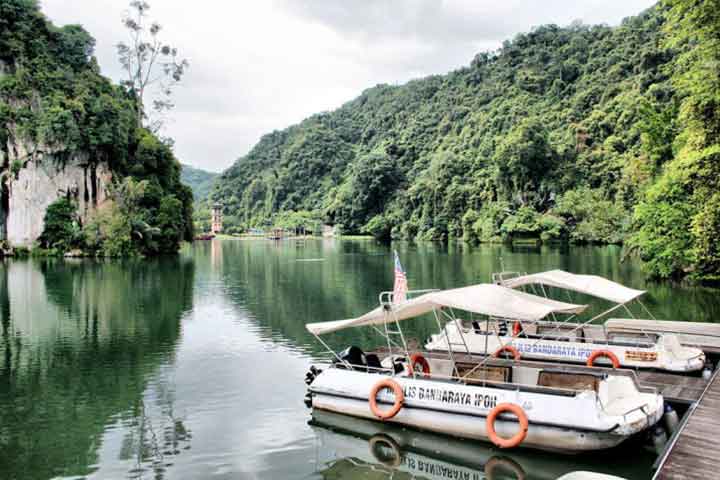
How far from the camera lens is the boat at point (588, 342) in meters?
15.5

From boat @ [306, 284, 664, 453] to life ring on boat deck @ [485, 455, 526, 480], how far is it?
280 mm

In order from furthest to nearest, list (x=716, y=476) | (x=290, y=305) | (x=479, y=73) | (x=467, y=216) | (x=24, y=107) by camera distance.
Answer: (x=479, y=73) → (x=467, y=216) → (x=24, y=107) → (x=290, y=305) → (x=716, y=476)

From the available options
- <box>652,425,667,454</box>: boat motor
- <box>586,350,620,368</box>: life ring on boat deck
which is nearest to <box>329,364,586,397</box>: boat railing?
<box>652,425,667,454</box>: boat motor

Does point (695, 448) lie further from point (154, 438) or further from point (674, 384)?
point (154, 438)

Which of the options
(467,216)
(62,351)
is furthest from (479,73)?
(62,351)

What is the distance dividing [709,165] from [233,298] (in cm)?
2690

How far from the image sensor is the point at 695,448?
942 centimetres

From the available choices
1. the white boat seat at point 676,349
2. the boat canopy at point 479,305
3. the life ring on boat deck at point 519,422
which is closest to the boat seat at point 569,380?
the boat canopy at point 479,305

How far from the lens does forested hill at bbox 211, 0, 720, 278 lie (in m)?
74.4

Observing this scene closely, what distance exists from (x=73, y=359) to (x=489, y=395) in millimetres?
14630

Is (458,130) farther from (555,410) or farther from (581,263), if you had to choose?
(555,410)

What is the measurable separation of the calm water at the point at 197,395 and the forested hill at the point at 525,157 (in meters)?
21.8

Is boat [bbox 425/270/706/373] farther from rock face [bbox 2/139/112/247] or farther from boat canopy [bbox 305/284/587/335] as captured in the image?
rock face [bbox 2/139/112/247]

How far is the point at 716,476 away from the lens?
829 centimetres
